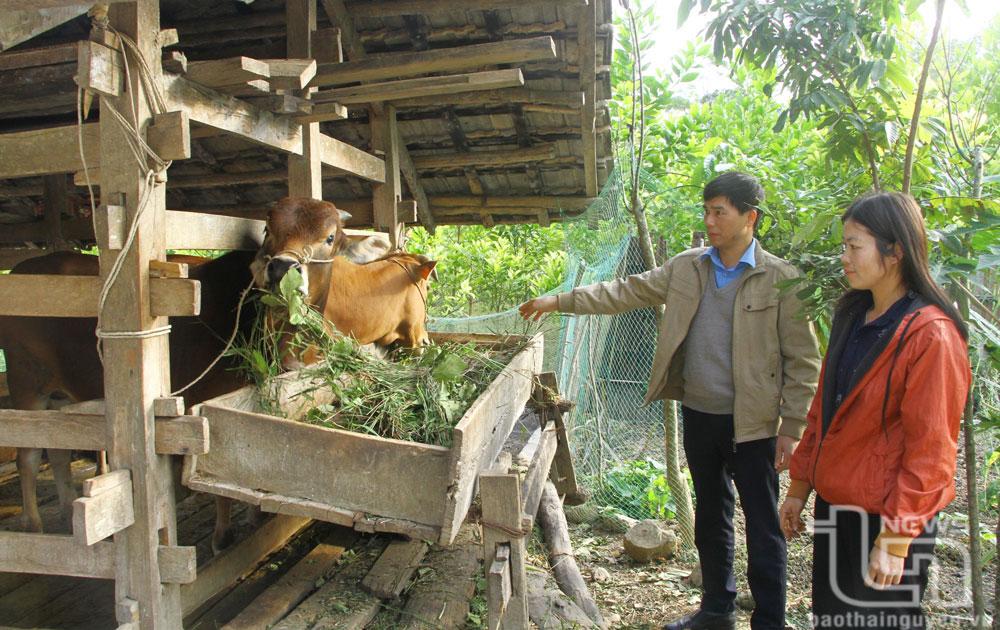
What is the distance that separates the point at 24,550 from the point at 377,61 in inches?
120

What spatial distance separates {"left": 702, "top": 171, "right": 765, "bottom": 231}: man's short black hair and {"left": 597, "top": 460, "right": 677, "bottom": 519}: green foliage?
9.87ft

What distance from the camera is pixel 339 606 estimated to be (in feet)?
10.3

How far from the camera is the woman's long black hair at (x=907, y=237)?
85.2 inches

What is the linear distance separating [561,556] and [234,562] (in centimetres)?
185

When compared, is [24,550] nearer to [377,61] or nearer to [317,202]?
[317,202]

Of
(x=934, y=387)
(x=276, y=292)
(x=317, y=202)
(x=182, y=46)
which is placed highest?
(x=182, y=46)

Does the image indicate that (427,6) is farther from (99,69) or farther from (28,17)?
(28,17)

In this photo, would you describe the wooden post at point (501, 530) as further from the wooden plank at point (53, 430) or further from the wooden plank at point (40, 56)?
the wooden plank at point (40, 56)

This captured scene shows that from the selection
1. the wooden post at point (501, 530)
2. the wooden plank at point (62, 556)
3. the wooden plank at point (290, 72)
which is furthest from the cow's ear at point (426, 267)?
the wooden plank at point (62, 556)

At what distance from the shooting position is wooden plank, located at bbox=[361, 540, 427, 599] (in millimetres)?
3332

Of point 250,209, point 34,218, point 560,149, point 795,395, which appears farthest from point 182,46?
point 795,395

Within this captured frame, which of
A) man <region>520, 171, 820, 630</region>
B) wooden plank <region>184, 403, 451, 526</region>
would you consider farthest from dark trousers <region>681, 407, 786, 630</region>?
wooden plank <region>184, 403, 451, 526</region>

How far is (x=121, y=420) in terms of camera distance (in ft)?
8.81

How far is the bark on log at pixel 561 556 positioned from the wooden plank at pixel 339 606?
3.57ft
